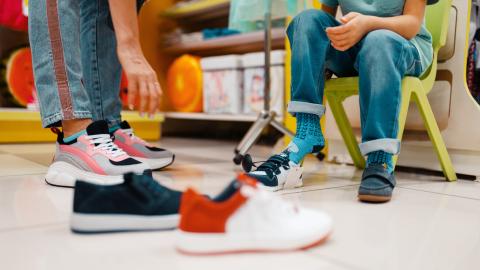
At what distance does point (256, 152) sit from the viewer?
74.2 inches

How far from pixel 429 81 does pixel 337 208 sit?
1.79ft

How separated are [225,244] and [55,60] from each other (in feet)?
2.12

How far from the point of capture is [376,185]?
2.94 ft

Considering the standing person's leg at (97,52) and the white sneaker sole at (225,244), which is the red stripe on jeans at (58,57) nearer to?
the standing person's leg at (97,52)

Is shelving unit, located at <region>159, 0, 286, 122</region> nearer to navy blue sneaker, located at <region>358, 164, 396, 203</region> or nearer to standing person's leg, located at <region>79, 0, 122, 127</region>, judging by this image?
standing person's leg, located at <region>79, 0, 122, 127</region>

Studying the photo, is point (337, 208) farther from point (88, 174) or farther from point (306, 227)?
point (88, 174)

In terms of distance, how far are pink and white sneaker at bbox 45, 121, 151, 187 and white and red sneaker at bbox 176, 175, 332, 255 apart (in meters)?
0.43

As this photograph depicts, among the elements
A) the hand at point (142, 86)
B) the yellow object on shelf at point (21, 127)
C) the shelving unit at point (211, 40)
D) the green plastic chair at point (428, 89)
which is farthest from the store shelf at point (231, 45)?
the hand at point (142, 86)

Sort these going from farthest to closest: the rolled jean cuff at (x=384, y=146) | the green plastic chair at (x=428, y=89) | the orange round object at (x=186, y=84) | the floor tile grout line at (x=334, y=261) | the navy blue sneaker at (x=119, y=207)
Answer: the orange round object at (x=186, y=84) → the green plastic chair at (x=428, y=89) → the rolled jean cuff at (x=384, y=146) → the navy blue sneaker at (x=119, y=207) → the floor tile grout line at (x=334, y=261)

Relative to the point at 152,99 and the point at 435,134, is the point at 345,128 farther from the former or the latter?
the point at 152,99

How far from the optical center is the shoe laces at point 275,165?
0.98 meters

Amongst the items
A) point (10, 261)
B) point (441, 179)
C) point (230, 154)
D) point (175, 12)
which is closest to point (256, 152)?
point (230, 154)

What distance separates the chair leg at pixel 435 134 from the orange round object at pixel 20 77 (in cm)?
196

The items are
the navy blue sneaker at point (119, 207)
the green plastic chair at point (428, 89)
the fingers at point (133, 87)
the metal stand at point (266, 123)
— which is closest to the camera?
the navy blue sneaker at point (119, 207)
